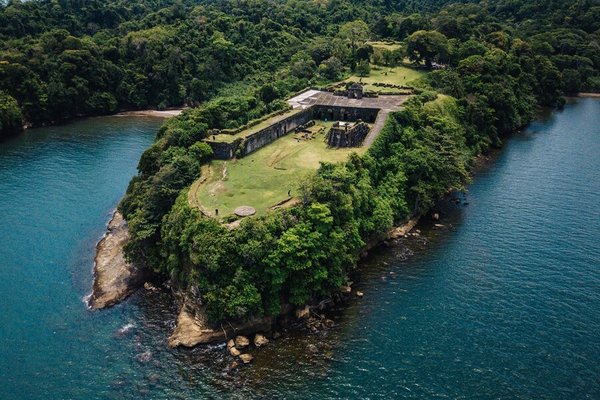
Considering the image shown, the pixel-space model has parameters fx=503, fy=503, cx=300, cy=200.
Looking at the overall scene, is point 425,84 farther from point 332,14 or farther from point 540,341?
point 332,14

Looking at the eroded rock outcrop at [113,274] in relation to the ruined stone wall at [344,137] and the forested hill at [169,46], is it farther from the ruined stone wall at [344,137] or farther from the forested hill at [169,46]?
the forested hill at [169,46]

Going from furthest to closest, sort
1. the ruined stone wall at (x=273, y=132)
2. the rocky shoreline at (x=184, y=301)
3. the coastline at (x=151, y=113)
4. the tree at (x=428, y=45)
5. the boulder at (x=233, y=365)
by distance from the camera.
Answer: the coastline at (x=151, y=113), the tree at (x=428, y=45), the ruined stone wall at (x=273, y=132), the rocky shoreline at (x=184, y=301), the boulder at (x=233, y=365)

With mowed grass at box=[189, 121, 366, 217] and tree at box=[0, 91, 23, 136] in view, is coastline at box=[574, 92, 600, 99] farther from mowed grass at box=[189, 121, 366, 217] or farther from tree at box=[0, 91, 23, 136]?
tree at box=[0, 91, 23, 136]

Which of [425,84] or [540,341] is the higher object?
[425,84]

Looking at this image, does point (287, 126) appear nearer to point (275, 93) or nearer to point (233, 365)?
point (275, 93)

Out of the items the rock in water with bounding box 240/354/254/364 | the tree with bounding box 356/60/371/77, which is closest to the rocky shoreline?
the rock in water with bounding box 240/354/254/364

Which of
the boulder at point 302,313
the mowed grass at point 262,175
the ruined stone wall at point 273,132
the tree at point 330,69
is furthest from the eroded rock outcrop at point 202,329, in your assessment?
the tree at point 330,69

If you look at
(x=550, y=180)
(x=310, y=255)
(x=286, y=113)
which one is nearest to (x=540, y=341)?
(x=310, y=255)
